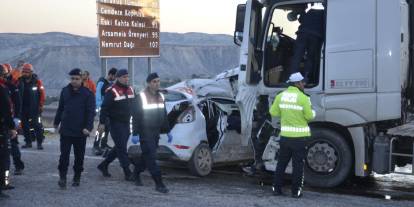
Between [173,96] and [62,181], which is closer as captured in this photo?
[62,181]

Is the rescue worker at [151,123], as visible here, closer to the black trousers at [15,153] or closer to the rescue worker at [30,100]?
the black trousers at [15,153]

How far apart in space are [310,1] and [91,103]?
11.6 ft

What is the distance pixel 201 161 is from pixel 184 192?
152 cm

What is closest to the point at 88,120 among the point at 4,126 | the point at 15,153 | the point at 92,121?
the point at 92,121

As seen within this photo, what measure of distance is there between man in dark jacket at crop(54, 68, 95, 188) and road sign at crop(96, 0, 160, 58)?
9292 mm

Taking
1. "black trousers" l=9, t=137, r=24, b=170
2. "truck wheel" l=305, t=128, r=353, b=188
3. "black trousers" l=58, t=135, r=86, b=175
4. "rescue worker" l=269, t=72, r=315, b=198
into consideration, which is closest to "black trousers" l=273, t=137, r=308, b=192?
"rescue worker" l=269, t=72, r=315, b=198

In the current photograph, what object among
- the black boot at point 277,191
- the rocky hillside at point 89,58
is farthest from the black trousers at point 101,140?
the rocky hillside at point 89,58

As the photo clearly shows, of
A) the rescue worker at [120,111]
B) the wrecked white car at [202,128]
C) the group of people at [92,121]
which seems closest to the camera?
the group of people at [92,121]

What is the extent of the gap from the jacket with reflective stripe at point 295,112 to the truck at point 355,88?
913mm

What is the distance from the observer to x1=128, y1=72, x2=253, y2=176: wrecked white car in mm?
9773

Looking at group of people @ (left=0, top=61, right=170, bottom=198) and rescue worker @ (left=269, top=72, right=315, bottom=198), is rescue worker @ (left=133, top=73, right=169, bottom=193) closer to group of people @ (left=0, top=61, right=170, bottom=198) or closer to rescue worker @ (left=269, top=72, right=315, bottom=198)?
group of people @ (left=0, top=61, right=170, bottom=198)

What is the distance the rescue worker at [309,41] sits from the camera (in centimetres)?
913

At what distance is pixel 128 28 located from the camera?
19.2m

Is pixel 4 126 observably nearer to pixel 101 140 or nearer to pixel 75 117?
pixel 75 117
